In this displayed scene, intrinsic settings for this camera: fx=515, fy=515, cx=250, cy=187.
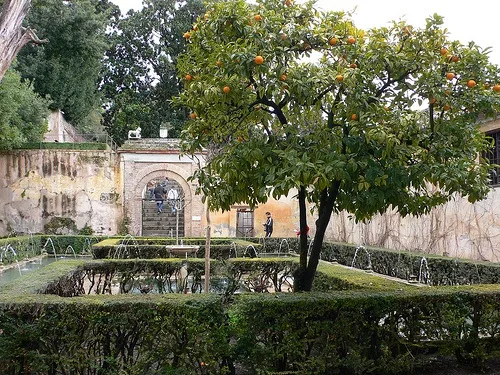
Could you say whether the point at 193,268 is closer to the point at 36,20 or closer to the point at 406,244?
the point at 406,244

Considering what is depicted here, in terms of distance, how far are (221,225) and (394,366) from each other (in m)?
19.5

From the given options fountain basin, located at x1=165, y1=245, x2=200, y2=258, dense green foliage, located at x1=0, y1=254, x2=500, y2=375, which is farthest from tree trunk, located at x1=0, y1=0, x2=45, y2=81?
dense green foliage, located at x1=0, y1=254, x2=500, y2=375

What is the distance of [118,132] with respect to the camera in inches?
1344

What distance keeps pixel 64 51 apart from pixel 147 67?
26.4 ft

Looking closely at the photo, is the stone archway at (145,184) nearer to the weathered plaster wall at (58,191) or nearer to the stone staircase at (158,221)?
the weathered plaster wall at (58,191)

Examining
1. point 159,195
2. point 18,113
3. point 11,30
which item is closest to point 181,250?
point 11,30

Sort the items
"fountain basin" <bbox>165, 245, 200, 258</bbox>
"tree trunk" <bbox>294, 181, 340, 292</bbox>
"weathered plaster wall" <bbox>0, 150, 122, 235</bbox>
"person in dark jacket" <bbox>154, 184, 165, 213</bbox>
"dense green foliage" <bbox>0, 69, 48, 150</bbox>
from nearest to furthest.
Result: "tree trunk" <bbox>294, 181, 340, 292</bbox>
"fountain basin" <bbox>165, 245, 200, 258</bbox>
"dense green foliage" <bbox>0, 69, 48, 150</bbox>
"weathered plaster wall" <bbox>0, 150, 122, 235</bbox>
"person in dark jacket" <bbox>154, 184, 165, 213</bbox>

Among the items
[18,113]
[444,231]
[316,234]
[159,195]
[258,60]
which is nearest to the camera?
[258,60]

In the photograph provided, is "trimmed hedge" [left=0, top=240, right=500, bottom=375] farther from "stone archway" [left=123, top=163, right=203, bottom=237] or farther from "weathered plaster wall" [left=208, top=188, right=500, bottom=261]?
"stone archway" [left=123, top=163, right=203, bottom=237]

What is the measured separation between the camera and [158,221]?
24.9 meters

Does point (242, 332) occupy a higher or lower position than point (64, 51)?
lower

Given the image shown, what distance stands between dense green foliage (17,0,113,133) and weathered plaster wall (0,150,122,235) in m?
4.19

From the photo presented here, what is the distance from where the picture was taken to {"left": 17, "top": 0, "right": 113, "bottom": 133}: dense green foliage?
25562 mm

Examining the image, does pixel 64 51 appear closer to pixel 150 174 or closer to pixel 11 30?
pixel 150 174
